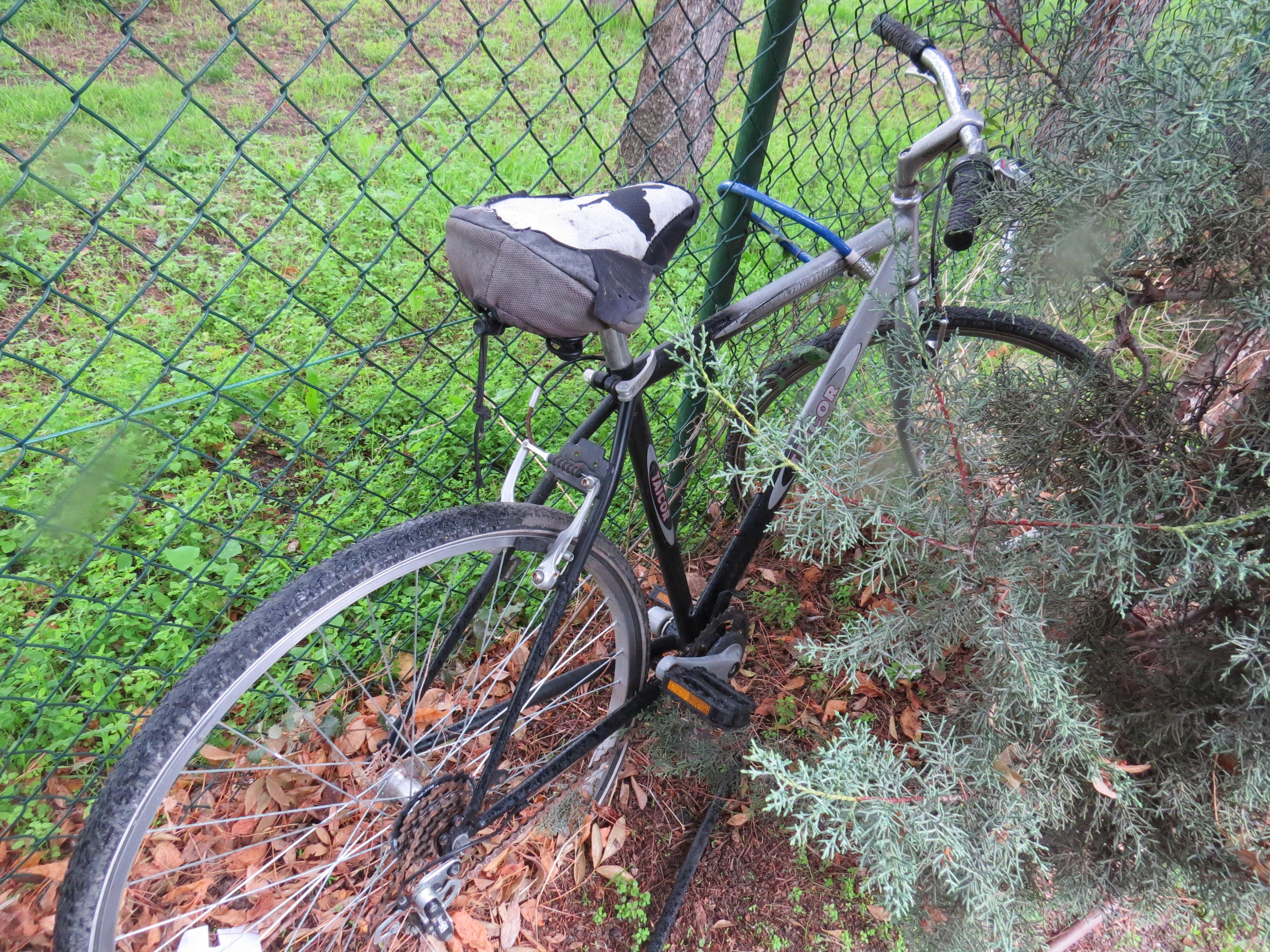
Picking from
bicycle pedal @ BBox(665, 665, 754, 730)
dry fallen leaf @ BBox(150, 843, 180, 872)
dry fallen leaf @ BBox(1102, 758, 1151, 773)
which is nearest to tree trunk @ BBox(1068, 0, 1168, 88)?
dry fallen leaf @ BBox(1102, 758, 1151, 773)

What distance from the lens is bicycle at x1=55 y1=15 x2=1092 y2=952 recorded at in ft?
4.06

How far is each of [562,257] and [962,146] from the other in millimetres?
946

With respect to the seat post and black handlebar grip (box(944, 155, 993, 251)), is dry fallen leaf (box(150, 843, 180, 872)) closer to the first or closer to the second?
the seat post

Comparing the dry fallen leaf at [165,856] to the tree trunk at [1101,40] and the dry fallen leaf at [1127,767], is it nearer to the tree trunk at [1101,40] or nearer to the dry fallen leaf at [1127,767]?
the dry fallen leaf at [1127,767]

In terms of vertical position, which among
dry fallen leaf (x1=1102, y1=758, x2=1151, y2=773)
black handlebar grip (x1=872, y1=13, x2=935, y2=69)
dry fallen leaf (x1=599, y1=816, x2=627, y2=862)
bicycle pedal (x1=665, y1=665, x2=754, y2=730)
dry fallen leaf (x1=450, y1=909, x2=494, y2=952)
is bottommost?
dry fallen leaf (x1=1102, y1=758, x2=1151, y2=773)

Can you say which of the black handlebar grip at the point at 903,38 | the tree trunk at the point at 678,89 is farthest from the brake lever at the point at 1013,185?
the tree trunk at the point at 678,89

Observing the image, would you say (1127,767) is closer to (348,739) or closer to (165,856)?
(348,739)

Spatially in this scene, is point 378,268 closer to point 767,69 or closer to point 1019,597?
point 767,69

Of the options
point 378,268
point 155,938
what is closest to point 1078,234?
point 155,938

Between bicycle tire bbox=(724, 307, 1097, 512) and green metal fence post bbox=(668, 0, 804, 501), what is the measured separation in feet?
0.91

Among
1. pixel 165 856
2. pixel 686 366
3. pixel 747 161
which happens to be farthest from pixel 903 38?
pixel 165 856

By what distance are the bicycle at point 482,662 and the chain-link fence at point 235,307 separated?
260mm

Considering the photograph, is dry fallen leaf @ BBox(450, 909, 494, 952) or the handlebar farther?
dry fallen leaf @ BBox(450, 909, 494, 952)

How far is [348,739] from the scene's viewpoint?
2033 mm
